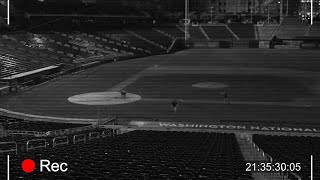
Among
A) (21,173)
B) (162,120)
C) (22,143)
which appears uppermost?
(21,173)

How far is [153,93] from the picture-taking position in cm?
1861

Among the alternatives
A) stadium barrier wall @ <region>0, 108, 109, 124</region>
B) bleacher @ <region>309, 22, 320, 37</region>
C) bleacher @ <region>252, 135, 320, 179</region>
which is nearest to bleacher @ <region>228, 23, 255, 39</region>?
bleacher @ <region>309, 22, 320, 37</region>

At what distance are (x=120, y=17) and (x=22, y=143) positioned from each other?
2956cm

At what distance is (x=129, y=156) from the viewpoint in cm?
637

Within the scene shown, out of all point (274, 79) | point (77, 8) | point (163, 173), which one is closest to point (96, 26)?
point (77, 8)

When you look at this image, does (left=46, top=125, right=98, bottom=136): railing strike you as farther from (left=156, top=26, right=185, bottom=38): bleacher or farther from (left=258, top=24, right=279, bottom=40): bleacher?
(left=258, top=24, right=279, bottom=40): bleacher

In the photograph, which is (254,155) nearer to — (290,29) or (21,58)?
(21,58)

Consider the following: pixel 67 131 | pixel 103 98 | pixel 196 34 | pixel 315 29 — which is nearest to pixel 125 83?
pixel 103 98

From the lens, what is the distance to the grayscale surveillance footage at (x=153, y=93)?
572 cm

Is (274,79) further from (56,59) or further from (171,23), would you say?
(171,23)

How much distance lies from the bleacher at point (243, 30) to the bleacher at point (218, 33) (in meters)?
0.76

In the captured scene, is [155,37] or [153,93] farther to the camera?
[155,37]

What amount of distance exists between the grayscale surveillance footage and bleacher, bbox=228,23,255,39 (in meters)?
0.21

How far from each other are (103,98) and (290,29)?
2220 centimetres
